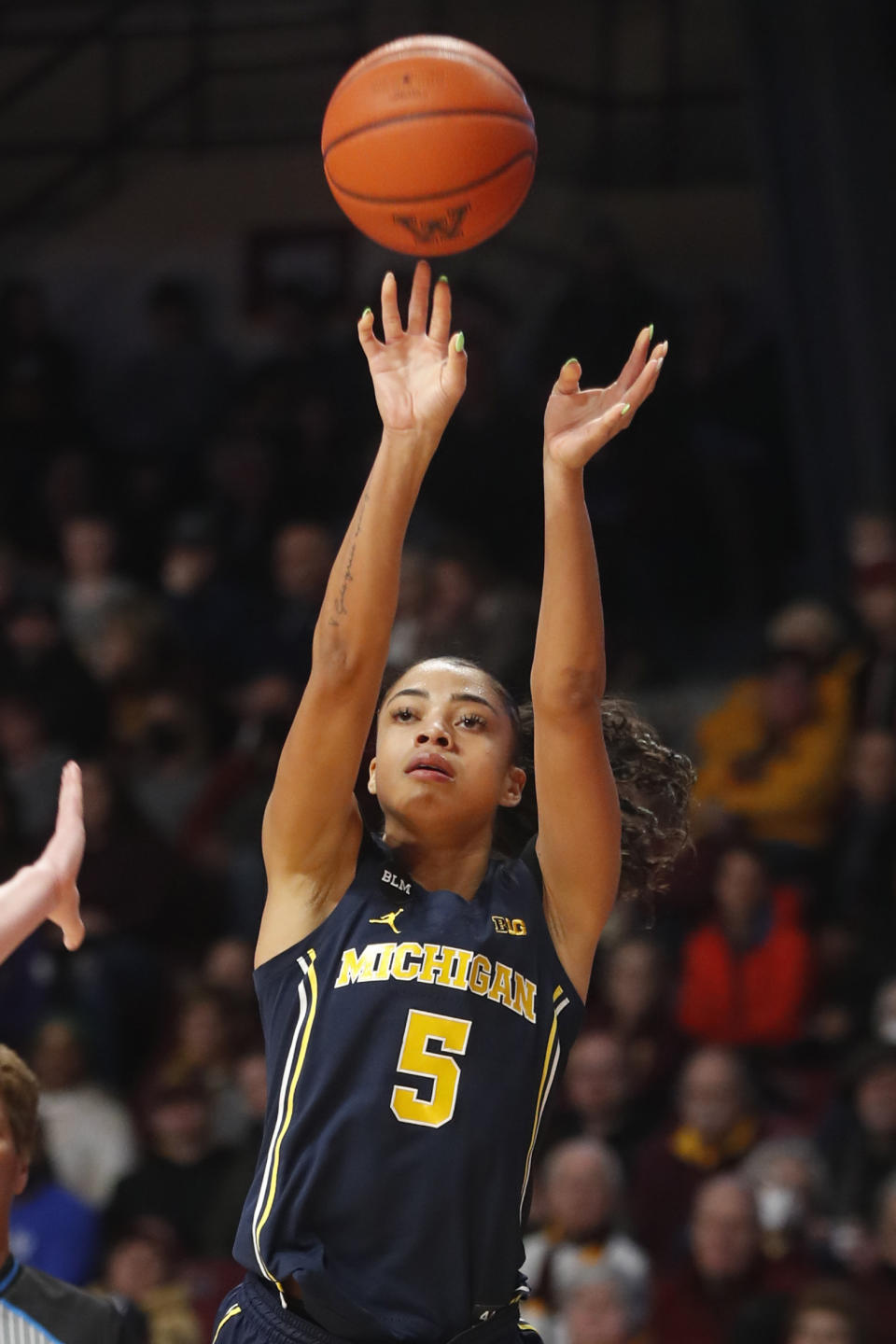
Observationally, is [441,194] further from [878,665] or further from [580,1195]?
[878,665]

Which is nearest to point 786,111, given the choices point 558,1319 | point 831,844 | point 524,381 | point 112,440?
point 524,381

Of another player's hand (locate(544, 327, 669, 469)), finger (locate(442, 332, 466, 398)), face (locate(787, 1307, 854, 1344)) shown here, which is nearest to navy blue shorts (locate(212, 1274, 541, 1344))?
another player's hand (locate(544, 327, 669, 469))

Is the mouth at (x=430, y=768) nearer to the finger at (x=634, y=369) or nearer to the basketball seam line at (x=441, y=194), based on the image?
the finger at (x=634, y=369)

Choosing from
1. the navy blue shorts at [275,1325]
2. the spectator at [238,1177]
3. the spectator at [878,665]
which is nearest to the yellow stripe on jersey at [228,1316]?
the navy blue shorts at [275,1325]

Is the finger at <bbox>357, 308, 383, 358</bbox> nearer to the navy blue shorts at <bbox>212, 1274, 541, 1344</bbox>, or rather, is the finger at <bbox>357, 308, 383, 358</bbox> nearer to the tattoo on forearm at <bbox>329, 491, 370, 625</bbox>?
the tattoo on forearm at <bbox>329, 491, 370, 625</bbox>

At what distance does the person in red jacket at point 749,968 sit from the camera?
23.8 feet

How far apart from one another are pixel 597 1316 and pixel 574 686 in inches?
120

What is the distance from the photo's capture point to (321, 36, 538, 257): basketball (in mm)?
4234

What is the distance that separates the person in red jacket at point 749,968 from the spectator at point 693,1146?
53 centimetres

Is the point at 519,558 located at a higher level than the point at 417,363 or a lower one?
higher

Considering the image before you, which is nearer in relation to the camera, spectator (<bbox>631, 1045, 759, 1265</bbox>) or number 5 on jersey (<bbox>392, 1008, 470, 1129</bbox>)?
number 5 on jersey (<bbox>392, 1008, 470, 1129</bbox>)

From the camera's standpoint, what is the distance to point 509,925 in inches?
142

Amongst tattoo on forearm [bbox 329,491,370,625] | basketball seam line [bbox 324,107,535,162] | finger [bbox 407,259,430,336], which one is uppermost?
basketball seam line [bbox 324,107,535,162]

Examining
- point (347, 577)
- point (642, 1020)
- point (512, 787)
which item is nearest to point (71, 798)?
point (347, 577)
